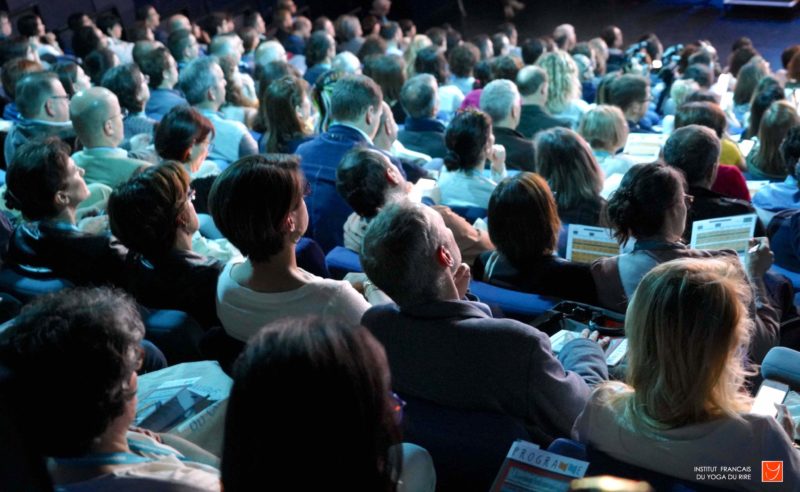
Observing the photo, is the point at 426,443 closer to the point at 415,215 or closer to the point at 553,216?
the point at 415,215

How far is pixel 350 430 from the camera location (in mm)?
1169

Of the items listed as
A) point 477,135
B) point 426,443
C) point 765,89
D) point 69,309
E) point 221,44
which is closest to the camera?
point 69,309

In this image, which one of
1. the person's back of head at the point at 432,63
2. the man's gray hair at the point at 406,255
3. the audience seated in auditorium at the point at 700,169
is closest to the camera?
the man's gray hair at the point at 406,255

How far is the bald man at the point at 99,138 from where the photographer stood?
4.09 m

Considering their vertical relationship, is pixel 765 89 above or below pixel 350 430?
below

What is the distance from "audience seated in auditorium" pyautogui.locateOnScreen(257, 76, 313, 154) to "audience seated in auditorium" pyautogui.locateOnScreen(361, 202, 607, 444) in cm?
273

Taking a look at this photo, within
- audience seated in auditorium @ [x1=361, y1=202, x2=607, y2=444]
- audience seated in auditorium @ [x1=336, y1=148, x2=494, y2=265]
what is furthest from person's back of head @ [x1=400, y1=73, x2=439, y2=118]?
audience seated in auditorium @ [x1=361, y1=202, x2=607, y2=444]

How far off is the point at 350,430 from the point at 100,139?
3.38 m

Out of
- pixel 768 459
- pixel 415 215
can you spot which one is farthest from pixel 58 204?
pixel 768 459

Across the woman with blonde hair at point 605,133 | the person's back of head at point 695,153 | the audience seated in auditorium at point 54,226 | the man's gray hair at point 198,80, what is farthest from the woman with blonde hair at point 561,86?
the audience seated in auditorium at point 54,226

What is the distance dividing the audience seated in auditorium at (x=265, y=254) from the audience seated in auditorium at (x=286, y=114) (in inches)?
88.4

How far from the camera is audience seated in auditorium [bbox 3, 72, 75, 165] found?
4.63 metres

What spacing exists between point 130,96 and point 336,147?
1.67m

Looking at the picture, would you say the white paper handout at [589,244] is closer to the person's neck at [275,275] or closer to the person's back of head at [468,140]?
the person's neck at [275,275]
